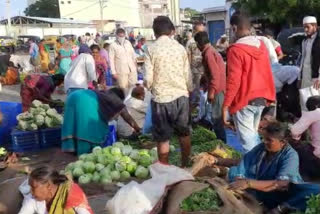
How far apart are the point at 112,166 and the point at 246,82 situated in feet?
5.92

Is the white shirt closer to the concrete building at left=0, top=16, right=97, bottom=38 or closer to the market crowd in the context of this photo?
the market crowd

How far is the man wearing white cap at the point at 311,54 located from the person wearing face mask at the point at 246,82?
1719mm

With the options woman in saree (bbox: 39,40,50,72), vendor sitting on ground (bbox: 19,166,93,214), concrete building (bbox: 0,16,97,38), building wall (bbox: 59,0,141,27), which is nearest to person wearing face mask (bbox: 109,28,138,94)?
vendor sitting on ground (bbox: 19,166,93,214)

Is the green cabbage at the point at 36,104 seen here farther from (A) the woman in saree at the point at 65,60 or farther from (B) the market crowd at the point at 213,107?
(A) the woman in saree at the point at 65,60

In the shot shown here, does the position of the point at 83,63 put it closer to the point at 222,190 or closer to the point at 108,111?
the point at 108,111

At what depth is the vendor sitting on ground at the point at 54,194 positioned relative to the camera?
3354mm

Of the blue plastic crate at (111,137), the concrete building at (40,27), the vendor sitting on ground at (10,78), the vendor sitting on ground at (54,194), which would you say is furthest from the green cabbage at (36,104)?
the concrete building at (40,27)

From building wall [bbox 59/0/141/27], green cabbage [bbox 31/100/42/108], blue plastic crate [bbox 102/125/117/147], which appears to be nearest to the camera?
Result: blue plastic crate [bbox 102/125/117/147]

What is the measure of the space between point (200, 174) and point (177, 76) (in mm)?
1098

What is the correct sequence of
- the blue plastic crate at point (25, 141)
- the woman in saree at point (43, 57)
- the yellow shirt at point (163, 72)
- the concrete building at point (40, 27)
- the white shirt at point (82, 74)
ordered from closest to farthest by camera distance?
the yellow shirt at point (163, 72) < the blue plastic crate at point (25, 141) < the white shirt at point (82, 74) < the woman in saree at point (43, 57) < the concrete building at point (40, 27)

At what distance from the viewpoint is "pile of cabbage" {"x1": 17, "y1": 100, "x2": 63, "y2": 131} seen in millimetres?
7152

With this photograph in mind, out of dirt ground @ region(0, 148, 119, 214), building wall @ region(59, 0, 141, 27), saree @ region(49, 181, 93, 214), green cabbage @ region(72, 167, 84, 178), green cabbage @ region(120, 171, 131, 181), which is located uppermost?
building wall @ region(59, 0, 141, 27)

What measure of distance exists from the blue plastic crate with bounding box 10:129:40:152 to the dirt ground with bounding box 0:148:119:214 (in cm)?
16

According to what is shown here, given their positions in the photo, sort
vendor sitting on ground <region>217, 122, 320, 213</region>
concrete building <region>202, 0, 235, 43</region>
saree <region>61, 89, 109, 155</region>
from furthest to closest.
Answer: concrete building <region>202, 0, 235, 43</region> < saree <region>61, 89, 109, 155</region> < vendor sitting on ground <region>217, 122, 320, 213</region>
